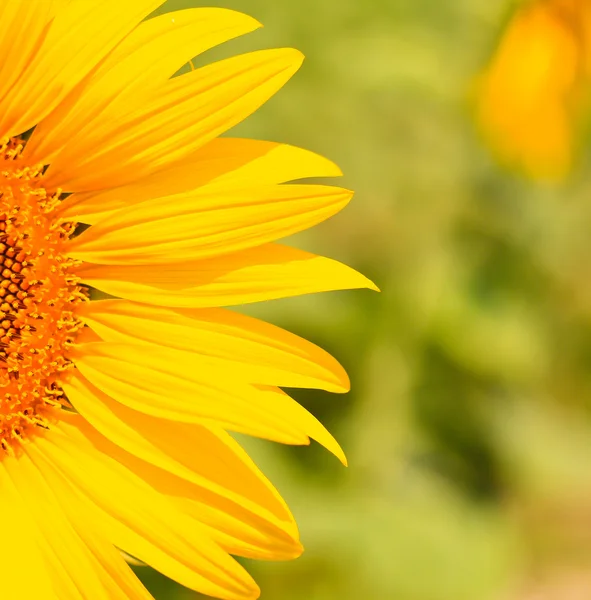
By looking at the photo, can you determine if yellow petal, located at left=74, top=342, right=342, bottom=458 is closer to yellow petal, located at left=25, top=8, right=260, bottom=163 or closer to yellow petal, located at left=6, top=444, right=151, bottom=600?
yellow petal, located at left=6, top=444, right=151, bottom=600

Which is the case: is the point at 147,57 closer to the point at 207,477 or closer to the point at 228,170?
the point at 228,170

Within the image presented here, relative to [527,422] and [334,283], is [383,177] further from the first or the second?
[334,283]

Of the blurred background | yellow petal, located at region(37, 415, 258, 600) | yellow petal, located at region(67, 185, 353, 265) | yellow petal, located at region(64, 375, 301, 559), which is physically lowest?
yellow petal, located at region(37, 415, 258, 600)

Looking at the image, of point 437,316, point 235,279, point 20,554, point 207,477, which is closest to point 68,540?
point 20,554

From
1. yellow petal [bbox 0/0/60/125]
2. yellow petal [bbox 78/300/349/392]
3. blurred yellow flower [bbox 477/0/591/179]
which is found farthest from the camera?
blurred yellow flower [bbox 477/0/591/179]

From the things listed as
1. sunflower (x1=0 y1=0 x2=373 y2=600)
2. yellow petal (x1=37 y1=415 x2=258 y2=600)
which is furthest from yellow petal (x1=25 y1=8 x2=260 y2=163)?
yellow petal (x1=37 y1=415 x2=258 y2=600)

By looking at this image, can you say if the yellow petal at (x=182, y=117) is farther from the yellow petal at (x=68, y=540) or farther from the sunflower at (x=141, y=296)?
the yellow petal at (x=68, y=540)

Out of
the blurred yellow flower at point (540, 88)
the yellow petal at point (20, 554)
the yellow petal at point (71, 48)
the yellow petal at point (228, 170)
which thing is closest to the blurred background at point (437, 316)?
the blurred yellow flower at point (540, 88)
